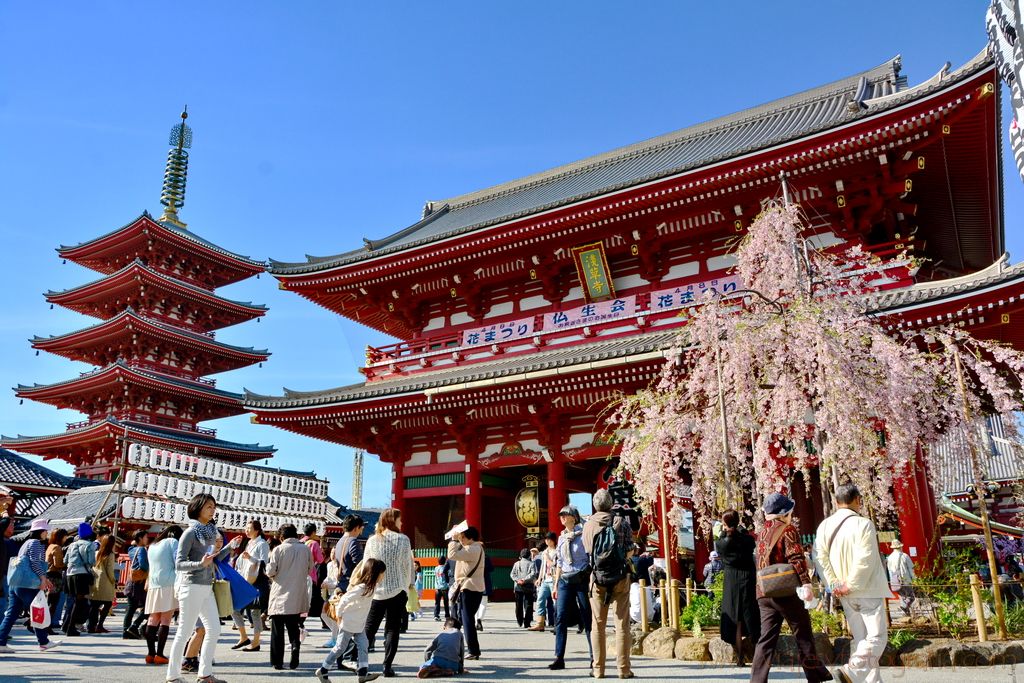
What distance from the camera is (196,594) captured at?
6625mm

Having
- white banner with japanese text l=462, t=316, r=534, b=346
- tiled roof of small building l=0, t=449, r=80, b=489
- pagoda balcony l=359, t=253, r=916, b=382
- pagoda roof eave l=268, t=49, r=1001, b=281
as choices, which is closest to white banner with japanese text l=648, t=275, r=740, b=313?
pagoda balcony l=359, t=253, r=916, b=382

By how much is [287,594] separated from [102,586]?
244 inches

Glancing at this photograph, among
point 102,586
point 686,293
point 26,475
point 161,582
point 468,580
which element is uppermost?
point 686,293

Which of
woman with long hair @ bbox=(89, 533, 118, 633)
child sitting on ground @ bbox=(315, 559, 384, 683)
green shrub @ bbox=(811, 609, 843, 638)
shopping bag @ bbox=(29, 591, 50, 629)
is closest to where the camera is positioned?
child sitting on ground @ bbox=(315, 559, 384, 683)

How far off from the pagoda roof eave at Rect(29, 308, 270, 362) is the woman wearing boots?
31760 millimetres

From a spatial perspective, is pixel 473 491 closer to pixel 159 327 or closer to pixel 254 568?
pixel 254 568

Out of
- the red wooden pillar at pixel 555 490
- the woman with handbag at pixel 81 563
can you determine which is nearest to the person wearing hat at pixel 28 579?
the woman with handbag at pixel 81 563

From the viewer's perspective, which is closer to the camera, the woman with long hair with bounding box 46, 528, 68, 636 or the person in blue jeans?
the person in blue jeans

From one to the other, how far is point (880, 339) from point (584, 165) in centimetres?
1601

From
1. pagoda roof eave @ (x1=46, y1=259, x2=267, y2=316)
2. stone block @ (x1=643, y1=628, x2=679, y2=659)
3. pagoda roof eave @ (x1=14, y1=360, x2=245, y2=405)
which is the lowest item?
stone block @ (x1=643, y1=628, x2=679, y2=659)

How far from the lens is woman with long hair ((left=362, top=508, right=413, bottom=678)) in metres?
7.34

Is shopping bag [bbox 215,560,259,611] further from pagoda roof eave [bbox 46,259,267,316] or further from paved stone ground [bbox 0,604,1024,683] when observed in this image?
pagoda roof eave [bbox 46,259,267,316]

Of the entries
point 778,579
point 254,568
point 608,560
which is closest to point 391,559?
point 608,560

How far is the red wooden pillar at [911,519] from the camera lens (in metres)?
13.4
